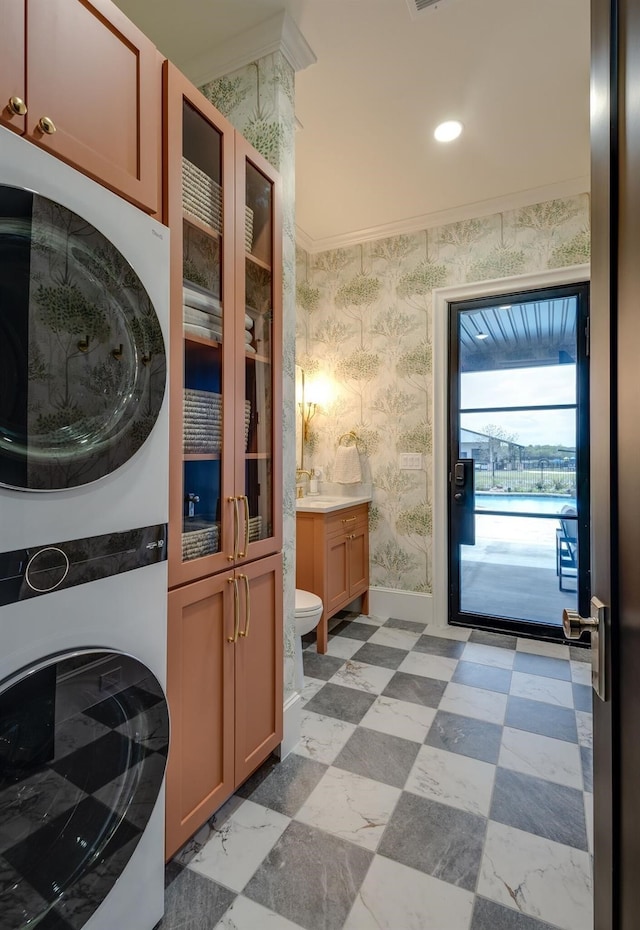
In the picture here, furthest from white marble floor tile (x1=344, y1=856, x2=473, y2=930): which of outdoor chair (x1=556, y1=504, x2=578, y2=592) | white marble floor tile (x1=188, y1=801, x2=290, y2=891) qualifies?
outdoor chair (x1=556, y1=504, x2=578, y2=592)

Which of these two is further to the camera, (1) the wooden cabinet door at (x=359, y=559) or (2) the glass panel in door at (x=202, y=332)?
(1) the wooden cabinet door at (x=359, y=559)

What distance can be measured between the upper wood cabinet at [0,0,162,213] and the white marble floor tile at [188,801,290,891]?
1.83 m

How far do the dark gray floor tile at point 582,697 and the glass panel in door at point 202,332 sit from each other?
1.97 m

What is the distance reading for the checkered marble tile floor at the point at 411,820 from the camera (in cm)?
123

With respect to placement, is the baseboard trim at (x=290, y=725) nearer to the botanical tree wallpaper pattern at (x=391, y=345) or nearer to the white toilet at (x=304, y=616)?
the white toilet at (x=304, y=616)

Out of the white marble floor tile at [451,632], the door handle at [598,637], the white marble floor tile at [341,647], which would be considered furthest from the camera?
the white marble floor tile at [451,632]

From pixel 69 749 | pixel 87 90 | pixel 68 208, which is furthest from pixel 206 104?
pixel 69 749

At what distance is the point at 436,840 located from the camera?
4.77 feet

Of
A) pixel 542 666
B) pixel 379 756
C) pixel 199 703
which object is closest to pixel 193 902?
pixel 199 703

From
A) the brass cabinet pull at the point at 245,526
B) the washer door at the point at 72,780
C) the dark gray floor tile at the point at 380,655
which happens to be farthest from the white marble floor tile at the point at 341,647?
the washer door at the point at 72,780

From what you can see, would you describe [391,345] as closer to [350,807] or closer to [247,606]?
[247,606]

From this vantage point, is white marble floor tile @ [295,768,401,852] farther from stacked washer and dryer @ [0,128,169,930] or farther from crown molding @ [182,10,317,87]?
crown molding @ [182,10,317,87]

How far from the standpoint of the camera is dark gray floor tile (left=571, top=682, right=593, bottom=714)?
7.31 feet

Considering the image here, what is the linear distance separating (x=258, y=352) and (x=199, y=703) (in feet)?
3.86
